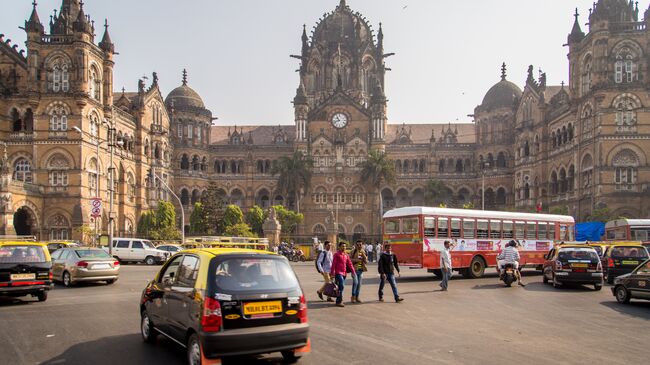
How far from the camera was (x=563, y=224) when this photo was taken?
2859cm

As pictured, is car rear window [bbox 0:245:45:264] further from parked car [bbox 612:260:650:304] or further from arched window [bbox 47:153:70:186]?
arched window [bbox 47:153:70:186]

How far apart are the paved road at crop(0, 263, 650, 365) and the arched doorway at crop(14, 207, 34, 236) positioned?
3008 centimetres

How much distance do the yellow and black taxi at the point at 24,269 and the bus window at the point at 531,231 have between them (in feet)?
69.5

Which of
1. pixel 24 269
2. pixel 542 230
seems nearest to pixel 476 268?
pixel 542 230

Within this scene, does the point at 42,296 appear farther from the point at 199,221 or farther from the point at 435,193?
the point at 435,193

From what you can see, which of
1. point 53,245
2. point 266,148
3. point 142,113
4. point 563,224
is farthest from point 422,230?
point 266,148

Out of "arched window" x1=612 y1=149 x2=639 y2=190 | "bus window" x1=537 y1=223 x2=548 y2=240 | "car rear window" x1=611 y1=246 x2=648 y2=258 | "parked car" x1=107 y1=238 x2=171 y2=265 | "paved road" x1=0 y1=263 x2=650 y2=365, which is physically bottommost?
"parked car" x1=107 y1=238 x2=171 y2=265

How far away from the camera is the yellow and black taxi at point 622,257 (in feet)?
69.7

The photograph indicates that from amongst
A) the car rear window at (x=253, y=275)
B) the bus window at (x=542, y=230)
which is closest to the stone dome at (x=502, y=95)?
the bus window at (x=542, y=230)

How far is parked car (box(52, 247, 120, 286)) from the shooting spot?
775 inches

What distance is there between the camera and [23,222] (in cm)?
4588

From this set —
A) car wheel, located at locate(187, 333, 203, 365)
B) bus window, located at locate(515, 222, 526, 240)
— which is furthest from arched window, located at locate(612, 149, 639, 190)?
car wheel, located at locate(187, 333, 203, 365)

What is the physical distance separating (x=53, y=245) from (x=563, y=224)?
2673 cm

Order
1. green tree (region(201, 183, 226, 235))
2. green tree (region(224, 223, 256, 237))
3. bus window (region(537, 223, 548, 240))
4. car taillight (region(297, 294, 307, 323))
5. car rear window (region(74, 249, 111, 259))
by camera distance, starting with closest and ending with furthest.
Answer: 1. car taillight (region(297, 294, 307, 323))
2. car rear window (region(74, 249, 111, 259))
3. bus window (region(537, 223, 548, 240))
4. green tree (region(224, 223, 256, 237))
5. green tree (region(201, 183, 226, 235))
